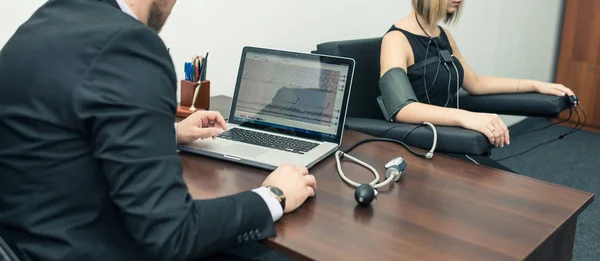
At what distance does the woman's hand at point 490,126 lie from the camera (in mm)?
1576

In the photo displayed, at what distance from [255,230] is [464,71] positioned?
147 centimetres

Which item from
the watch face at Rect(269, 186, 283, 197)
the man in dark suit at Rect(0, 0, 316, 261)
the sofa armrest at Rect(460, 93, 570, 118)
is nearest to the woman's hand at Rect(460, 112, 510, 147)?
the sofa armrest at Rect(460, 93, 570, 118)

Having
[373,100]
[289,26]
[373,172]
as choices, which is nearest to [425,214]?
[373,172]

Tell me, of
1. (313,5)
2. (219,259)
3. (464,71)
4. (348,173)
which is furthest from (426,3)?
(219,259)

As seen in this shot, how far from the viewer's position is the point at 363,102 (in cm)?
202

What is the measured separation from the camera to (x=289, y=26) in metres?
2.28

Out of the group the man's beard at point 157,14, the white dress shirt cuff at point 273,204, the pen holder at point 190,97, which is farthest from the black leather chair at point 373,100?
the man's beard at point 157,14

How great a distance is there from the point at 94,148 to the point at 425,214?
590mm

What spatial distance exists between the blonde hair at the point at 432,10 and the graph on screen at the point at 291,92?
70cm

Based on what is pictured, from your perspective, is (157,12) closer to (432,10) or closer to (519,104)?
(432,10)

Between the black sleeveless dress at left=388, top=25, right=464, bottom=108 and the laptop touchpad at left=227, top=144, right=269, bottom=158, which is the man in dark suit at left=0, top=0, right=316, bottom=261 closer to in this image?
the laptop touchpad at left=227, top=144, right=269, bottom=158

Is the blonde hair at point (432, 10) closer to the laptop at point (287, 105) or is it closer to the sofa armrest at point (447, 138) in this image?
the sofa armrest at point (447, 138)

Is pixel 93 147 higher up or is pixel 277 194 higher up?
pixel 93 147

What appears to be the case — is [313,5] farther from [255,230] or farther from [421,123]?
[255,230]
